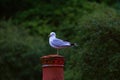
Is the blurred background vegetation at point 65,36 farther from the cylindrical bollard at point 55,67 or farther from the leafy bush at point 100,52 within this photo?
the cylindrical bollard at point 55,67

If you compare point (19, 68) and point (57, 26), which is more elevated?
point (57, 26)

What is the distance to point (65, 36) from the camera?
25.5 metres

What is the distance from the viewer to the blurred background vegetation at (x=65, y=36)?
54.3ft

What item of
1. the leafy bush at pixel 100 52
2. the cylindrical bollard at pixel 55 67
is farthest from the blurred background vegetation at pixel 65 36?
the cylindrical bollard at pixel 55 67

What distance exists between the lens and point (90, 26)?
56.3ft

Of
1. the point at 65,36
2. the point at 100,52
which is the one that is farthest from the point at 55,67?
Result: the point at 65,36

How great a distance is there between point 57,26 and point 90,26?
51.2 feet

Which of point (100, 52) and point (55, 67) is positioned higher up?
point (100, 52)

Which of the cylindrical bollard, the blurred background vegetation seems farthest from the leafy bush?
the cylindrical bollard

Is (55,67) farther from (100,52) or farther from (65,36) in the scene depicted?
(65,36)

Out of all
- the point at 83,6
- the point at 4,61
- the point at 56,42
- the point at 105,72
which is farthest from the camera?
the point at 83,6

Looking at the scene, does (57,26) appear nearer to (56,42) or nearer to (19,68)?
(19,68)

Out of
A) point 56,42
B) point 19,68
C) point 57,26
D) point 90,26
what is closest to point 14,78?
point 19,68

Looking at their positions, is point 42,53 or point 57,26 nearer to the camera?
point 42,53
